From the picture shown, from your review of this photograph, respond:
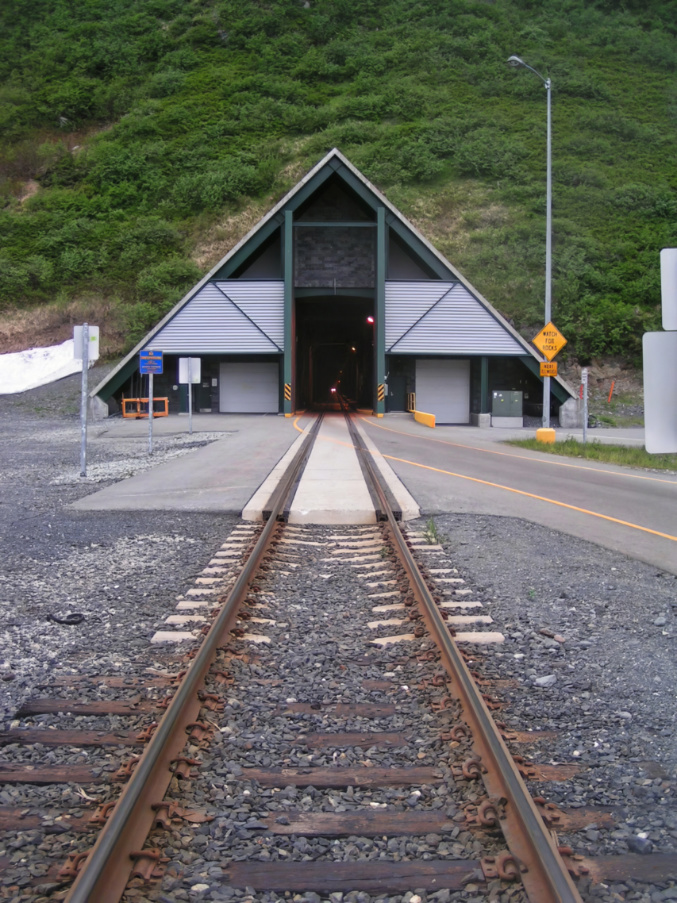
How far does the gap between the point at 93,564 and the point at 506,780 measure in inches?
222

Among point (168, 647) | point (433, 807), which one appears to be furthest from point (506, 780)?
point (168, 647)

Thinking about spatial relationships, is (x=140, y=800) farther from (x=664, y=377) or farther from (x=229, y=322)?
(x=229, y=322)

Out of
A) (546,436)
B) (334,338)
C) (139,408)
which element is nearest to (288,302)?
(139,408)

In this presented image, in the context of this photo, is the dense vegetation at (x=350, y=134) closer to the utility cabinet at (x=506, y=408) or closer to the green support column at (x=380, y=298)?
the utility cabinet at (x=506, y=408)

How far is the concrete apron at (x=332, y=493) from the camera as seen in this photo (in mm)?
10336

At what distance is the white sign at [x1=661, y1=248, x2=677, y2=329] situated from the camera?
14.3ft

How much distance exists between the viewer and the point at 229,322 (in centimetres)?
3712

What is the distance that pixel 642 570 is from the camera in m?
7.84

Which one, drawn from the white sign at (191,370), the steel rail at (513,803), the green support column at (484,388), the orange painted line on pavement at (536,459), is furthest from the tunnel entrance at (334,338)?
the steel rail at (513,803)

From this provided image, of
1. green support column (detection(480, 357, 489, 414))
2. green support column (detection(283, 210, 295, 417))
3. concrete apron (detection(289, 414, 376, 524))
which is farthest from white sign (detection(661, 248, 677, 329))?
green support column (detection(480, 357, 489, 414))

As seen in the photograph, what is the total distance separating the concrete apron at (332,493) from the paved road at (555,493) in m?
0.98

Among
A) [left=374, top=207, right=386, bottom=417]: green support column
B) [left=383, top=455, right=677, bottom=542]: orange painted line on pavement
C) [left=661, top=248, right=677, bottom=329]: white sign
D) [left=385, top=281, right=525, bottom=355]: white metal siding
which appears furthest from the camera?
[left=385, top=281, right=525, bottom=355]: white metal siding

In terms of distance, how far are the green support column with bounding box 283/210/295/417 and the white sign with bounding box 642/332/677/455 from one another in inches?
1280

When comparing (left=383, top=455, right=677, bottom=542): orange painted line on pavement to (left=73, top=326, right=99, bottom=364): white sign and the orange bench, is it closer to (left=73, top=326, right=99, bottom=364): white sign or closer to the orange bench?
(left=73, top=326, right=99, bottom=364): white sign
